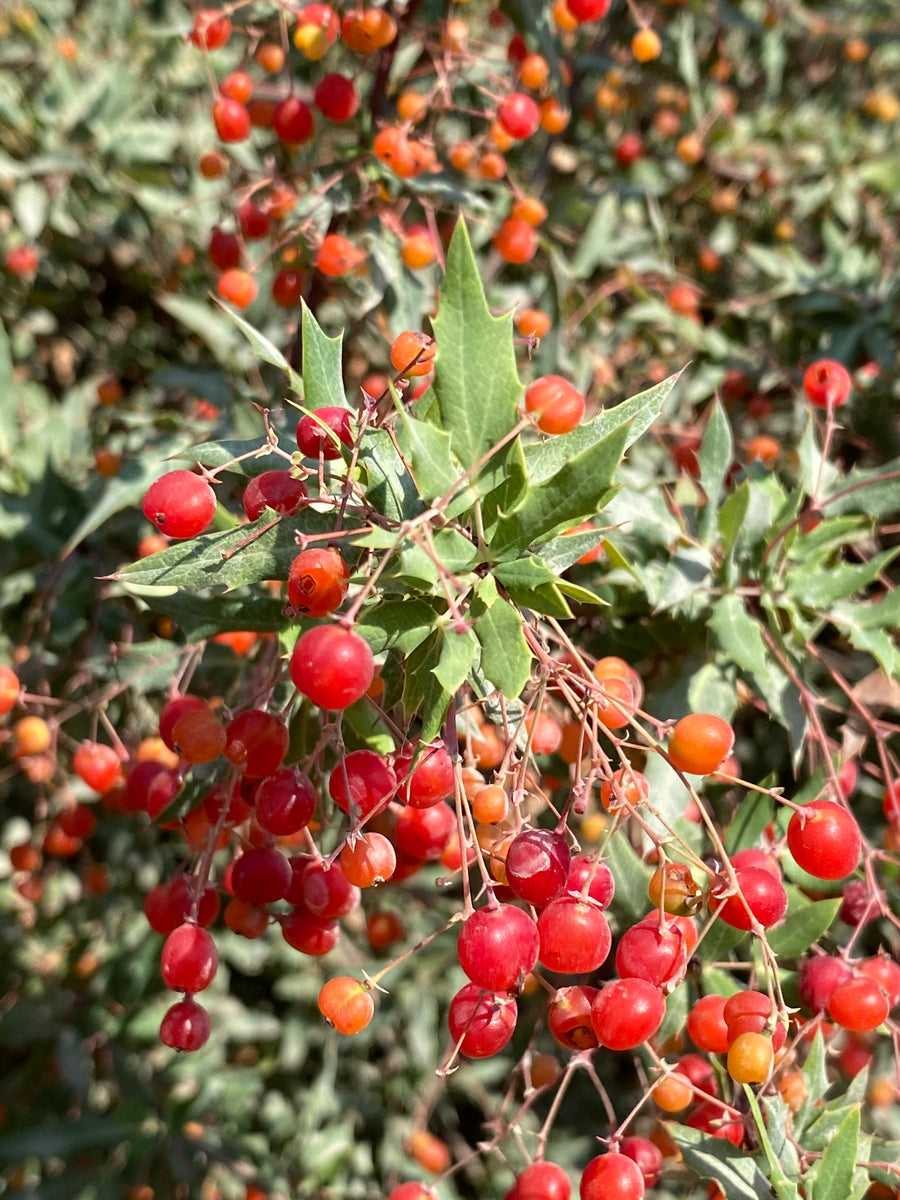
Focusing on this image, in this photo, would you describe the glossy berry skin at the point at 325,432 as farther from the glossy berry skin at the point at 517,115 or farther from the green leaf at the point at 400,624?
the glossy berry skin at the point at 517,115

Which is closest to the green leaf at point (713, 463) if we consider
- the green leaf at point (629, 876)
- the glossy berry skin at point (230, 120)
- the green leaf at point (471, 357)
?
the green leaf at point (629, 876)

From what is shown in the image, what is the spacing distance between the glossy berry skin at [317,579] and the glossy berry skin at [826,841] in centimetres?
69

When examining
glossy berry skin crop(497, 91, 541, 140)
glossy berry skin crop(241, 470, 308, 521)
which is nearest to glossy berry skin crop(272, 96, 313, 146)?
glossy berry skin crop(497, 91, 541, 140)

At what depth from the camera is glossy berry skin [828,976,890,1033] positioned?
1.30 metres

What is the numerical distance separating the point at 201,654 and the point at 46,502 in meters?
0.76

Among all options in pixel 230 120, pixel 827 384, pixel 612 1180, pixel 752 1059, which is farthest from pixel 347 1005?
pixel 230 120

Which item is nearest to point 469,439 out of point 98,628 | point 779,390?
point 98,628

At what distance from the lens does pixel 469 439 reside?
1.15 metres

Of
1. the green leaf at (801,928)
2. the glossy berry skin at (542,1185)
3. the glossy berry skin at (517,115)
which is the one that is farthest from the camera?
the glossy berry skin at (517,115)

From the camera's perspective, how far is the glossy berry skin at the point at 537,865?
1.08 m

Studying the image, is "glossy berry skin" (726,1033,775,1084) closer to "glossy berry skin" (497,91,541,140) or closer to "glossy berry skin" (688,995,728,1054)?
"glossy berry skin" (688,995,728,1054)

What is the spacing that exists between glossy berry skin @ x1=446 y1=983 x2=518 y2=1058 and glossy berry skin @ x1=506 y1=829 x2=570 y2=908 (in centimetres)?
12

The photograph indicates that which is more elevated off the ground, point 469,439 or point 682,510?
point 469,439

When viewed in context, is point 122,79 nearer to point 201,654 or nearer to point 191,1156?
point 201,654
